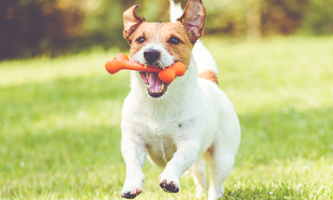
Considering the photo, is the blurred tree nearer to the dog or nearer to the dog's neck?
the dog

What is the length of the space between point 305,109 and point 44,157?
457 cm

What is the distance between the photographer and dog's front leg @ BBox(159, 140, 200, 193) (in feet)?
9.84

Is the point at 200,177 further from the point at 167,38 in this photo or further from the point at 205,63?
the point at 167,38

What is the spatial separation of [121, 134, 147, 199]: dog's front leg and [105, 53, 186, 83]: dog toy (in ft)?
1.95

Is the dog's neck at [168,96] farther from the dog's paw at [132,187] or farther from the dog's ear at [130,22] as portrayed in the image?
the dog's paw at [132,187]

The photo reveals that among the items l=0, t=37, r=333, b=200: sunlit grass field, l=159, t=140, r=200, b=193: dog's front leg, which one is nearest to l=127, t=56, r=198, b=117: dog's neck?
l=159, t=140, r=200, b=193: dog's front leg

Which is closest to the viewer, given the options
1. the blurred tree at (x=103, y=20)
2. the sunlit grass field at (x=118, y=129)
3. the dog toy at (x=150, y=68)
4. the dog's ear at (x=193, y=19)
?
the dog toy at (x=150, y=68)

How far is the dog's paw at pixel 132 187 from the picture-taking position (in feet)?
9.86

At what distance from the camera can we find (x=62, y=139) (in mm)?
6551

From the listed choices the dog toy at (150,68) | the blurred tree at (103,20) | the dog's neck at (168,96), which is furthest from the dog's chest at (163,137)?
the blurred tree at (103,20)

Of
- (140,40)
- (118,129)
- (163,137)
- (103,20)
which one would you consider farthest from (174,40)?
(103,20)

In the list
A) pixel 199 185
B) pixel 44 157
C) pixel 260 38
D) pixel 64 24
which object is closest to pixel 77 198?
pixel 199 185

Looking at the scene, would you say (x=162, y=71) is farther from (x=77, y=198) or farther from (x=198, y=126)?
(x=77, y=198)

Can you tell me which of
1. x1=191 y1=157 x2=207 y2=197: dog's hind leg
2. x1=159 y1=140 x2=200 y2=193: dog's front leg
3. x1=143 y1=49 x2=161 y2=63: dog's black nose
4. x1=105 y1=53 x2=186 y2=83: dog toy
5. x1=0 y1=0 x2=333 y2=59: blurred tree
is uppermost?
x1=143 y1=49 x2=161 y2=63: dog's black nose
